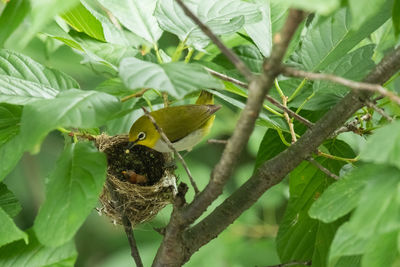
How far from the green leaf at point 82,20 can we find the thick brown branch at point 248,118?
2.10 ft

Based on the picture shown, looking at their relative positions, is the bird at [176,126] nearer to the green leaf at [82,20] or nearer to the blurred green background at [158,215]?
the blurred green background at [158,215]

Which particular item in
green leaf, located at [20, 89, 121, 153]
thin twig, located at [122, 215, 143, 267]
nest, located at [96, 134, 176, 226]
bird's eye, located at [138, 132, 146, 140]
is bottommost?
nest, located at [96, 134, 176, 226]

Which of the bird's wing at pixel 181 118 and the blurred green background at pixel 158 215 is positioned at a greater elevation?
the bird's wing at pixel 181 118

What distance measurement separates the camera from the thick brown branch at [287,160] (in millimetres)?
1162

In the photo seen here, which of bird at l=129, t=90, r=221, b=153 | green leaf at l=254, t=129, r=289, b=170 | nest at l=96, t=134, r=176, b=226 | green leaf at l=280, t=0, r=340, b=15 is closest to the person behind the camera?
green leaf at l=280, t=0, r=340, b=15

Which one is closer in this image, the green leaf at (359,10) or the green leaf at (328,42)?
the green leaf at (359,10)

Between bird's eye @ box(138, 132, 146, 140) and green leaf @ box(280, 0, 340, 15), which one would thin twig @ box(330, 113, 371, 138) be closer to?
green leaf @ box(280, 0, 340, 15)

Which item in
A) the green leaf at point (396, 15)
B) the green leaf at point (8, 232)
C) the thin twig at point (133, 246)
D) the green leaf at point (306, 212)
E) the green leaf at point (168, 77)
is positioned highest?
the green leaf at point (396, 15)

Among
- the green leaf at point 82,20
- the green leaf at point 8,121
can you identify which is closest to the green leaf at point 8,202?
the green leaf at point 8,121

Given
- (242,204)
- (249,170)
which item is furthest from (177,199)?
(249,170)

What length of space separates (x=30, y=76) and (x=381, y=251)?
0.86 m

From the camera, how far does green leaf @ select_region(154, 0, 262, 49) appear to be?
1358 millimetres

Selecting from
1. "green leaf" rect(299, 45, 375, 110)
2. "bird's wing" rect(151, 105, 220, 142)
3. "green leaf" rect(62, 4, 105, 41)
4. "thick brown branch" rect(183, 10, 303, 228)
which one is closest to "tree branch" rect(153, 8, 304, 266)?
"thick brown branch" rect(183, 10, 303, 228)

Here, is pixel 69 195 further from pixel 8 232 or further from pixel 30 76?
pixel 30 76
